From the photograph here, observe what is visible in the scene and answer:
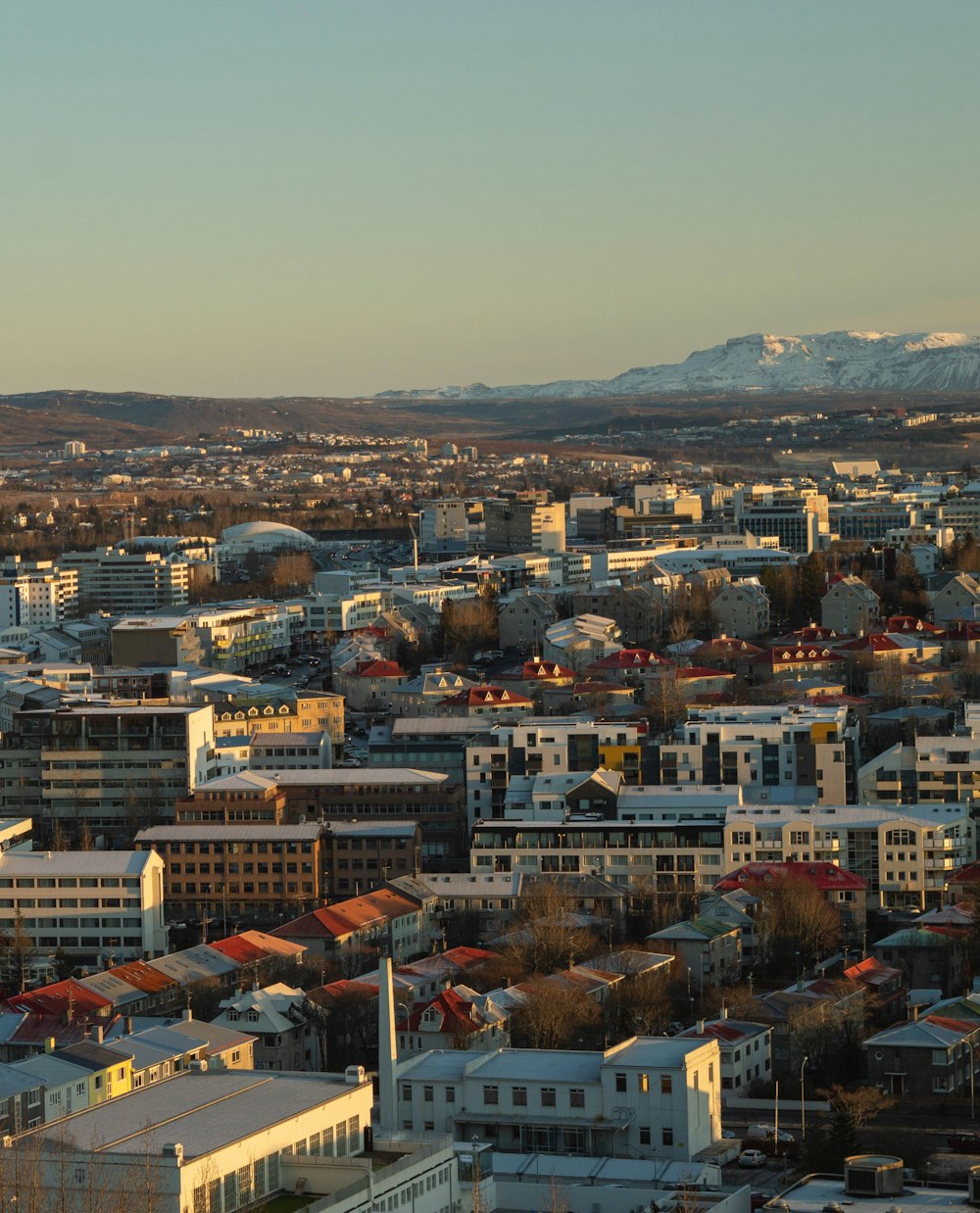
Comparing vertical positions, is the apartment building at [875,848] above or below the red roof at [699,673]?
below

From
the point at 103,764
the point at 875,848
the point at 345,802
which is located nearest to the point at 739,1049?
the point at 875,848

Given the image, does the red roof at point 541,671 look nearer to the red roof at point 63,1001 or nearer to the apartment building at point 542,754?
the apartment building at point 542,754

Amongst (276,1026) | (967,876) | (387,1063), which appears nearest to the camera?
(387,1063)

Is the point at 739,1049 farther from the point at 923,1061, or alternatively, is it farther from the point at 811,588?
the point at 811,588

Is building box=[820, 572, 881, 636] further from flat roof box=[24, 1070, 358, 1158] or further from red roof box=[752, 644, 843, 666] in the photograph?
flat roof box=[24, 1070, 358, 1158]

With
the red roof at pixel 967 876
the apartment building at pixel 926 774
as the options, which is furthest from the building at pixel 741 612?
the red roof at pixel 967 876

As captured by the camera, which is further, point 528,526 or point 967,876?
point 528,526
